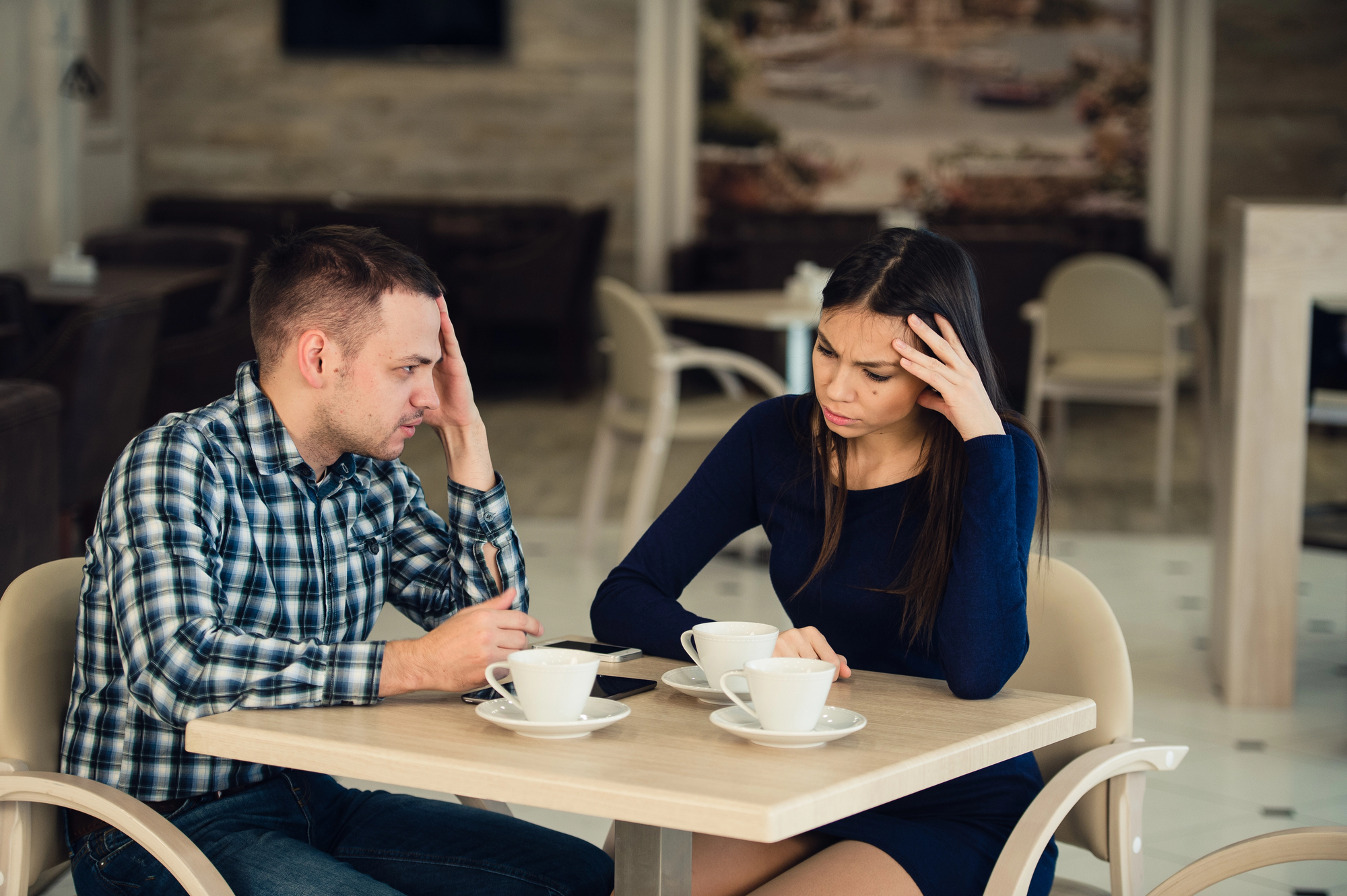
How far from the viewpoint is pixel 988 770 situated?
163 centimetres

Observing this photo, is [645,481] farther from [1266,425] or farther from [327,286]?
[327,286]

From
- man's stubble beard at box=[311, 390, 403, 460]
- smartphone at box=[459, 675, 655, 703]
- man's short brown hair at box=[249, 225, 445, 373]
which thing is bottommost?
smartphone at box=[459, 675, 655, 703]

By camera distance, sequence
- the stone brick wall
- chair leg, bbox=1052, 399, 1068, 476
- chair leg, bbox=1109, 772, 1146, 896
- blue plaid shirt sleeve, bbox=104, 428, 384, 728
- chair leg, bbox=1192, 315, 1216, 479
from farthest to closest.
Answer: the stone brick wall
chair leg, bbox=1052, 399, 1068, 476
chair leg, bbox=1192, 315, 1216, 479
chair leg, bbox=1109, 772, 1146, 896
blue plaid shirt sleeve, bbox=104, 428, 384, 728

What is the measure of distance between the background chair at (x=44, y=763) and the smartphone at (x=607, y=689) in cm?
29

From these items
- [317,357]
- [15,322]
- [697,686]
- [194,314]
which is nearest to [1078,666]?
[697,686]

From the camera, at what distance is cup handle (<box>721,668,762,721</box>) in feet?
4.24

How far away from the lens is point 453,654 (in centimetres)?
139

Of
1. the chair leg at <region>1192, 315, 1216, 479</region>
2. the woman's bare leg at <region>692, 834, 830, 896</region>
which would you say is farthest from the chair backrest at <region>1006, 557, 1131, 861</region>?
the chair leg at <region>1192, 315, 1216, 479</region>

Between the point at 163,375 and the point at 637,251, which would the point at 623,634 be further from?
the point at 637,251

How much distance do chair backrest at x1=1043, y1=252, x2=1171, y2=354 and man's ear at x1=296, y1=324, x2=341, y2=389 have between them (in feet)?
16.3

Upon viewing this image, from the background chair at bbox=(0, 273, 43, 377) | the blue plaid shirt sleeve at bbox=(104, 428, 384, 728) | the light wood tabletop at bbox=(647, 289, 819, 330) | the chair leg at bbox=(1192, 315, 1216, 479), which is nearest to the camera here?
the blue plaid shirt sleeve at bbox=(104, 428, 384, 728)

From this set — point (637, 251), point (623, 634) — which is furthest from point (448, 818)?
point (637, 251)

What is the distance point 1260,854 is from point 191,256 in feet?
18.8

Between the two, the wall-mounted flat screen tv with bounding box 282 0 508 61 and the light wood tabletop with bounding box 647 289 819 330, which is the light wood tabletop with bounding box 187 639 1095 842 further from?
the wall-mounted flat screen tv with bounding box 282 0 508 61
